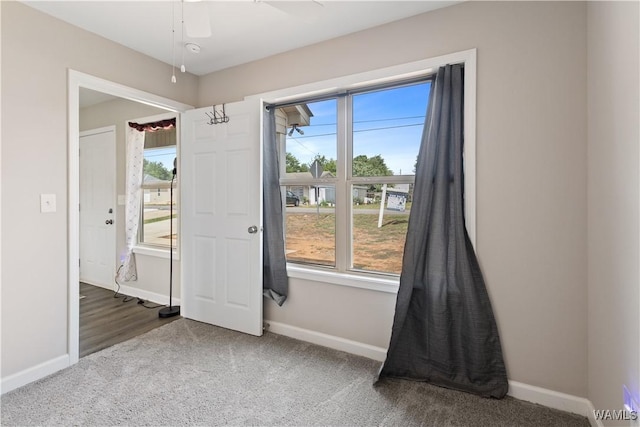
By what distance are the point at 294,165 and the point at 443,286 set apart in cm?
162

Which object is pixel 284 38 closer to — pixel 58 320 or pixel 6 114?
pixel 6 114

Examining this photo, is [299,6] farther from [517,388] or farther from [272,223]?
[517,388]

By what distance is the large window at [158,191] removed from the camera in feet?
12.2

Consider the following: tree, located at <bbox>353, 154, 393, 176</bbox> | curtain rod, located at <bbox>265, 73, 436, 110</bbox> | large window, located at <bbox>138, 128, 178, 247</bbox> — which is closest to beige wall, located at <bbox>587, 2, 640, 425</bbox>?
curtain rod, located at <bbox>265, 73, 436, 110</bbox>

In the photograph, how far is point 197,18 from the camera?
5.61 ft

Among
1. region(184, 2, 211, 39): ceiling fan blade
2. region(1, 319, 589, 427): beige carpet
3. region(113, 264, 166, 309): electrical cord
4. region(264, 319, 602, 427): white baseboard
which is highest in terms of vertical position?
region(184, 2, 211, 39): ceiling fan blade

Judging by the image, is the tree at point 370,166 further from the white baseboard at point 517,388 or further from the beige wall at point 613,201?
the white baseboard at point 517,388

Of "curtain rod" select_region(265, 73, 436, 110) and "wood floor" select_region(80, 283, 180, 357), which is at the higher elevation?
"curtain rod" select_region(265, 73, 436, 110)

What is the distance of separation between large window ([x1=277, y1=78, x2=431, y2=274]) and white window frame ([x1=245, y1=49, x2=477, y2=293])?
0.06m

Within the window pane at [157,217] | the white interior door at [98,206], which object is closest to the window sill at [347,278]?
the window pane at [157,217]

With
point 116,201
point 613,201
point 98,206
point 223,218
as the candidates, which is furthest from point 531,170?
point 98,206

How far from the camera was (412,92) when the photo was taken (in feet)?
7.62

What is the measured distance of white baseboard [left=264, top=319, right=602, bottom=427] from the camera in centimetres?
176

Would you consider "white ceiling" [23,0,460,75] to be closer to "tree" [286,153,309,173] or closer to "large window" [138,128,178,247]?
"tree" [286,153,309,173]
